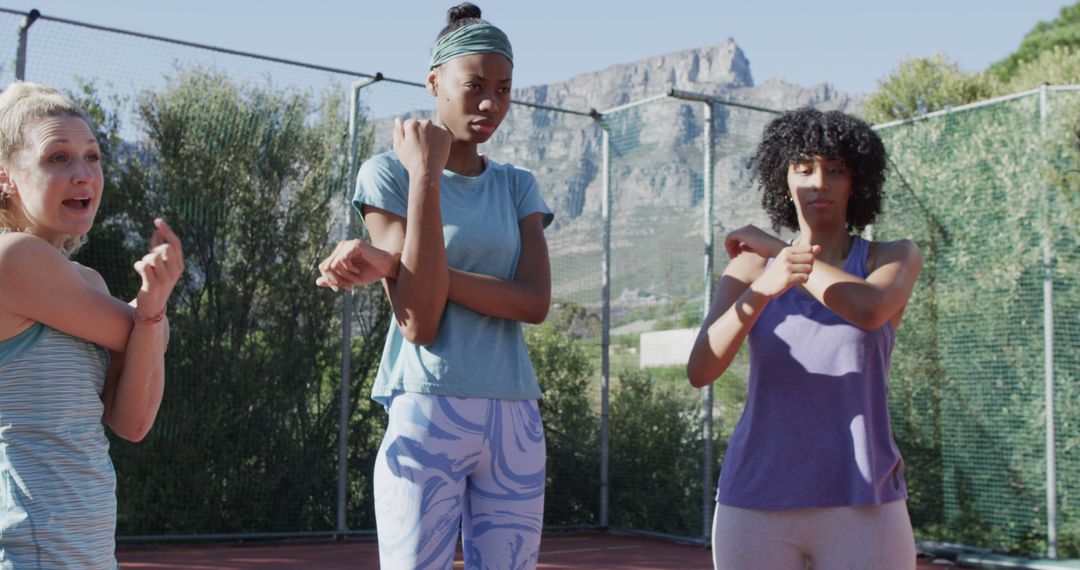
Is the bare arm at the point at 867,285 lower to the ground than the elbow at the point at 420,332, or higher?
higher

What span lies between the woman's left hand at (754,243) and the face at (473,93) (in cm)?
52

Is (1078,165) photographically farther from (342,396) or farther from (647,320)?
(342,396)

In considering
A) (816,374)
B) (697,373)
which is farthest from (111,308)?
(816,374)

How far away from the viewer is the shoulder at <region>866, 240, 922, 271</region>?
206 centimetres

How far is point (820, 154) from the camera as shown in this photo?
6.89 feet

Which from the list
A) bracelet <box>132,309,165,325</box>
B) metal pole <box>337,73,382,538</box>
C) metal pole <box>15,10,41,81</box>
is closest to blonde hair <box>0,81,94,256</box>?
bracelet <box>132,309,165,325</box>

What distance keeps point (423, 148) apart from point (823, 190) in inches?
32.0

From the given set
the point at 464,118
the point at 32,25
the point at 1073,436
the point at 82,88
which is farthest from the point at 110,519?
the point at 1073,436

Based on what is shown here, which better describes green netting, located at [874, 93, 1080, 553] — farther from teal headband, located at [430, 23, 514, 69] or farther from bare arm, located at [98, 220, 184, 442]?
bare arm, located at [98, 220, 184, 442]

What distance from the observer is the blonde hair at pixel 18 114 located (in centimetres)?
163

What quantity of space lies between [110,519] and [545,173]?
6.32 meters

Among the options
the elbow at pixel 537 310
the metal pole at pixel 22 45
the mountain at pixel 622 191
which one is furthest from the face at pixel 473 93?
the mountain at pixel 622 191

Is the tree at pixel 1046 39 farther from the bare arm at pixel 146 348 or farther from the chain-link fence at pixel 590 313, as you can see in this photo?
the bare arm at pixel 146 348

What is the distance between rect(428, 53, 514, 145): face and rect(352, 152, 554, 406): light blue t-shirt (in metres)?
0.09
